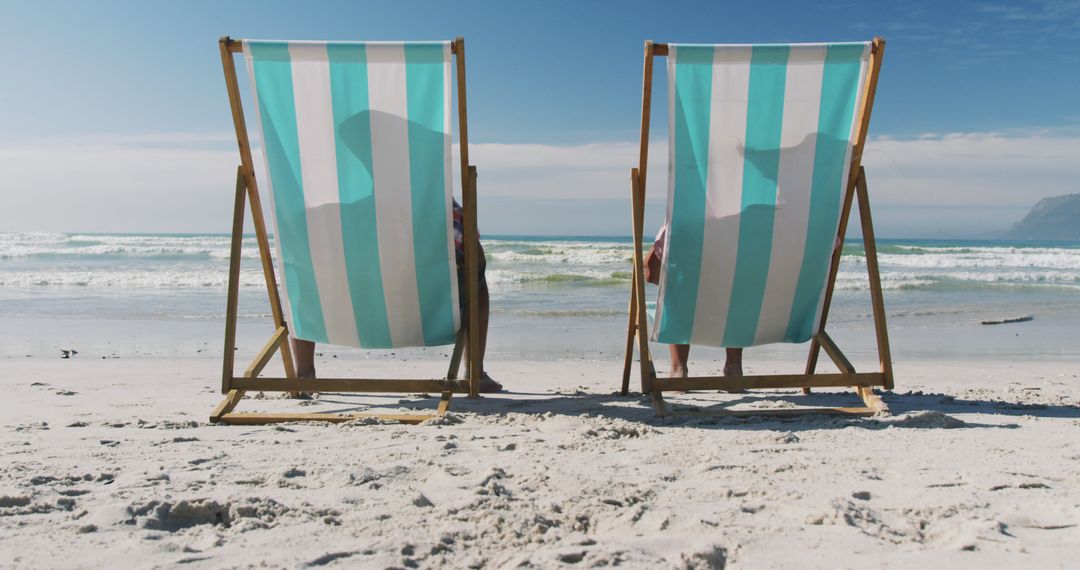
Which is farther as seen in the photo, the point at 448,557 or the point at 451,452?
the point at 451,452

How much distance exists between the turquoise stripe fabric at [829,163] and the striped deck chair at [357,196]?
51.8 inches

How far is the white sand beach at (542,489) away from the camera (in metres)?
1.63

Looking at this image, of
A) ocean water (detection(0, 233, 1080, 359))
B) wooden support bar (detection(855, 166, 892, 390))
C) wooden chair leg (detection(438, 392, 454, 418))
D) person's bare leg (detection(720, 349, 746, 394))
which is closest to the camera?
wooden chair leg (detection(438, 392, 454, 418))

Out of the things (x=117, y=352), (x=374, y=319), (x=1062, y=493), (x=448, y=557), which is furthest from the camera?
(x=117, y=352)

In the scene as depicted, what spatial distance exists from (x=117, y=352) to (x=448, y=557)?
4.68 metres

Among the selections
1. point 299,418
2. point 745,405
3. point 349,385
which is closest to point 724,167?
point 745,405

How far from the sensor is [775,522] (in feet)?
5.91

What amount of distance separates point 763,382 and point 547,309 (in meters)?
5.63

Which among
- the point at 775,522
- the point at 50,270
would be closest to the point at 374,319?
the point at 775,522

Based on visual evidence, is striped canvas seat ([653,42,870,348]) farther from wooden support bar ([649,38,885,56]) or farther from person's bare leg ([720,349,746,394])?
person's bare leg ([720,349,746,394])

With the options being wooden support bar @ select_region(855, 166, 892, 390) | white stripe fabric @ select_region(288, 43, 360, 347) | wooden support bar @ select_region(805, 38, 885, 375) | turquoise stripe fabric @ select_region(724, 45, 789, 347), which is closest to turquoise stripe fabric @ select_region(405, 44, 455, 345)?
white stripe fabric @ select_region(288, 43, 360, 347)

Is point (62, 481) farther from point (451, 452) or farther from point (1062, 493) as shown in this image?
point (1062, 493)

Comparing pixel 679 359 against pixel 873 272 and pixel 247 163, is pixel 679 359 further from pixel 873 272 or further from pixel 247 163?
pixel 247 163

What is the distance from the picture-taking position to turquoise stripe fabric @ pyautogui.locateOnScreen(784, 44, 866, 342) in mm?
2990
